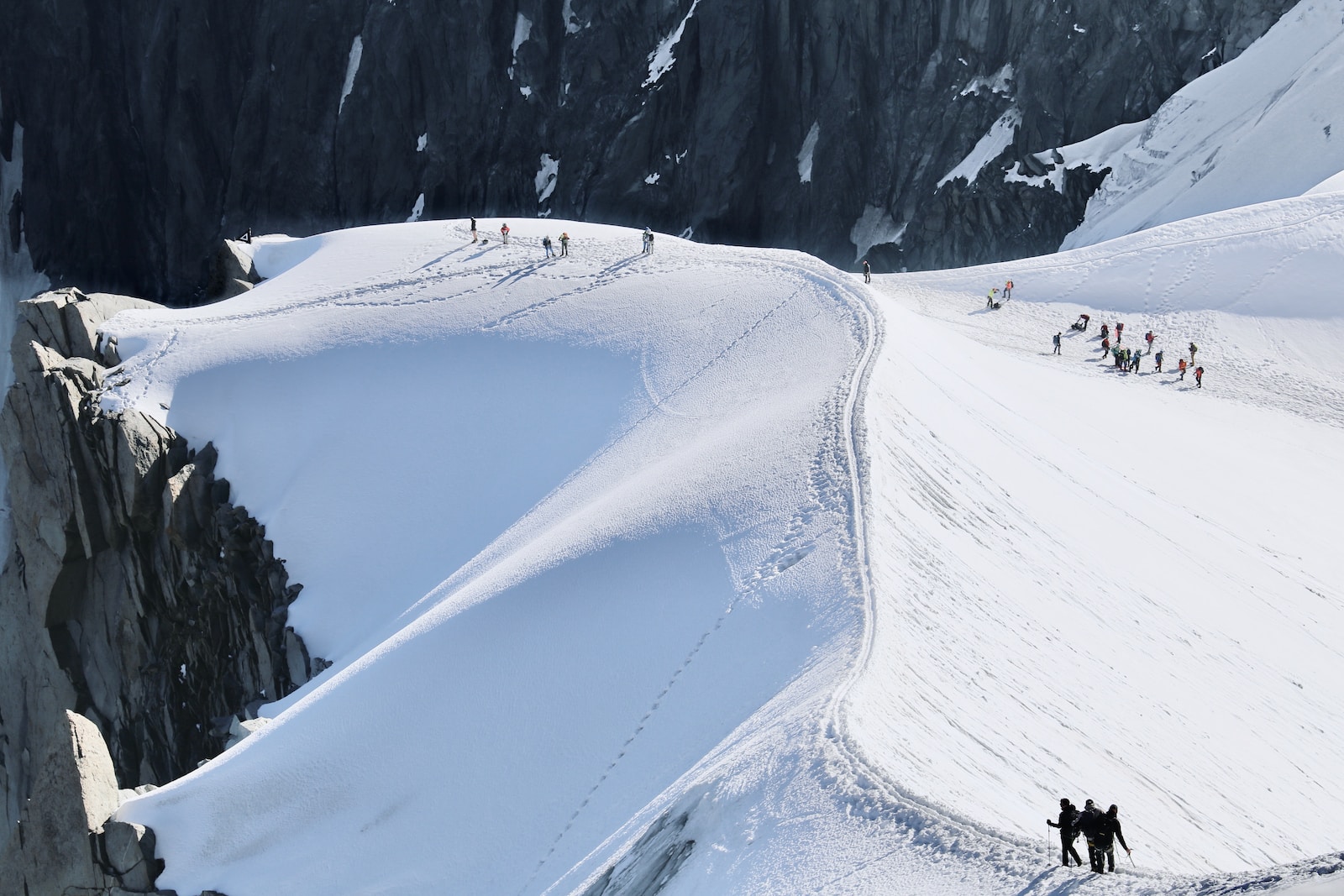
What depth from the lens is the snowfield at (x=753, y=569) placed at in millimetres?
19156

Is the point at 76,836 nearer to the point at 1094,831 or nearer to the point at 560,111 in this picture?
the point at 1094,831

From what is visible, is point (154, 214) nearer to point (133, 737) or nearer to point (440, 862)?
point (133, 737)

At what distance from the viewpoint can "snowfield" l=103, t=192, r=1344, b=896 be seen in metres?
19.2

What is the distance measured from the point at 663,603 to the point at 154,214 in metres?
91.3

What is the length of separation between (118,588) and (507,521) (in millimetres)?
14430

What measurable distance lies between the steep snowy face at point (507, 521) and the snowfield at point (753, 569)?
0.12 meters

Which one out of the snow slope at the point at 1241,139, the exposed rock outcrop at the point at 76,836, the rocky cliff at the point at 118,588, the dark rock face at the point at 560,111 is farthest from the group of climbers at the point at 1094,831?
the dark rock face at the point at 560,111

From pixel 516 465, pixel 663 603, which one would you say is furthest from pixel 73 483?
pixel 663 603

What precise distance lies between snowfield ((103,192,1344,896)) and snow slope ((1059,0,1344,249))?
12.6 m

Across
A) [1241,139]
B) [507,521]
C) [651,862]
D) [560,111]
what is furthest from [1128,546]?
[560,111]

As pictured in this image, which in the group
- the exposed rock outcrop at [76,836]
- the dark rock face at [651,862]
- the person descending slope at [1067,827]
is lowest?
the exposed rock outcrop at [76,836]

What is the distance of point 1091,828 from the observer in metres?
13.9

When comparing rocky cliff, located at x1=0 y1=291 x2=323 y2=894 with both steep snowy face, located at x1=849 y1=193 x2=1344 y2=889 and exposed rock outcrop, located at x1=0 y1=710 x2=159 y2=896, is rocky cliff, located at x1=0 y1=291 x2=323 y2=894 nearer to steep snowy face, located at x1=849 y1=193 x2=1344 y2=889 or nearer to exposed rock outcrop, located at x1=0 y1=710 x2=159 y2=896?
exposed rock outcrop, located at x1=0 y1=710 x2=159 y2=896

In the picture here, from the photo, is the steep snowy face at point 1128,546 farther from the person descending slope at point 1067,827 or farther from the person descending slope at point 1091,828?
the person descending slope at point 1091,828
